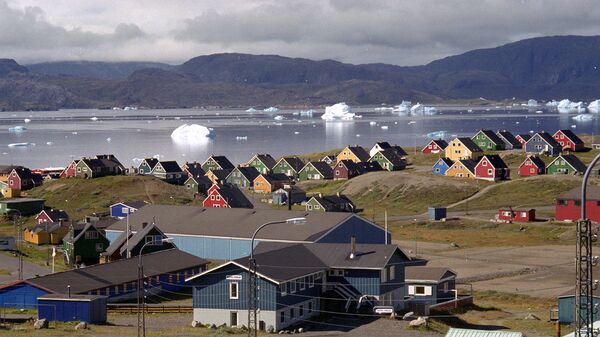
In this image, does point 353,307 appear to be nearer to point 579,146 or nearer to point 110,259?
point 110,259

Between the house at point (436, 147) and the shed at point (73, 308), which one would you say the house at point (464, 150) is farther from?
the shed at point (73, 308)

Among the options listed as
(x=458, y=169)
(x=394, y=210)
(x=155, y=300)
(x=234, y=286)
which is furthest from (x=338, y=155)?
(x=234, y=286)

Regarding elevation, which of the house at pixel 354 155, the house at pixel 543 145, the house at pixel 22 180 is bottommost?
the house at pixel 22 180

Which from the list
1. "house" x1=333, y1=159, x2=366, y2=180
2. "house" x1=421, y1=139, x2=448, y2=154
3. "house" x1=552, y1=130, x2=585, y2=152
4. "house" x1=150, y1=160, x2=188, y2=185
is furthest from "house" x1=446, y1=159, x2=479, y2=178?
"house" x1=150, y1=160, x2=188, y2=185

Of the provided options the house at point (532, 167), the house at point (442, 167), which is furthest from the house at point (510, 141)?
the house at point (532, 167)

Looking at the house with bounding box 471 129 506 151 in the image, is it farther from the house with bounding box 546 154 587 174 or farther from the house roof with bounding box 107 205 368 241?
the house roof with bounding box 107 205 368 241

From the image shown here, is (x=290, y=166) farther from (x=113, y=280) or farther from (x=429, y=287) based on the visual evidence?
(x=429, y=287)
